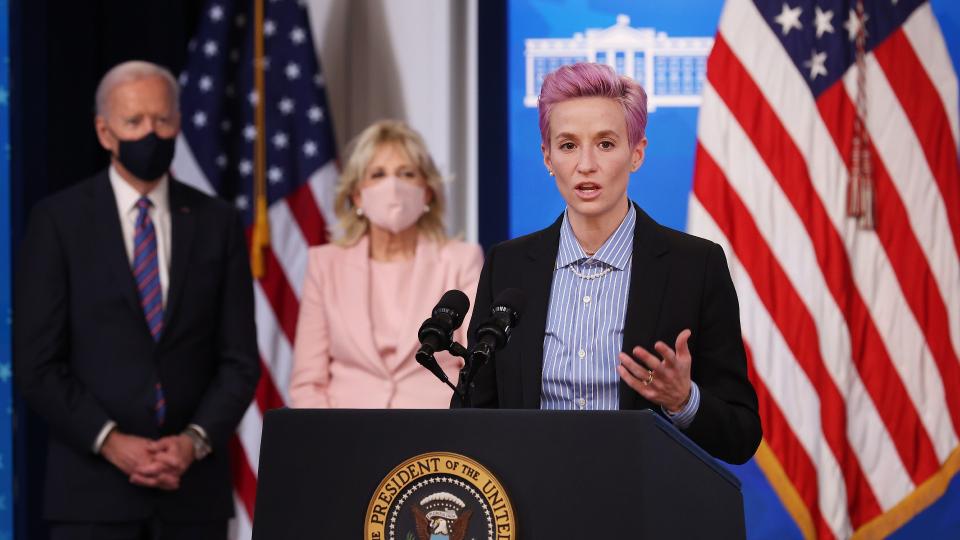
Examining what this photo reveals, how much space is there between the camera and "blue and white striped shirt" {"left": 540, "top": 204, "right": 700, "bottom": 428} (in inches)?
80.1

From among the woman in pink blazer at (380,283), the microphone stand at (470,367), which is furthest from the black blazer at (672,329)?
the woman in pink blazer at (380,283)

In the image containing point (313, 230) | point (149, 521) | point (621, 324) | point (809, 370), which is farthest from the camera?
point (313, 230)

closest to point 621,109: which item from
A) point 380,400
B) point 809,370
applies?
point 380,400

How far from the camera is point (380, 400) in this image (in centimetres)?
352

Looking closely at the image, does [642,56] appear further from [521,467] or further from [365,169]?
[521,467]

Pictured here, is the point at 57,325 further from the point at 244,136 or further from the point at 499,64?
the point at 499,64

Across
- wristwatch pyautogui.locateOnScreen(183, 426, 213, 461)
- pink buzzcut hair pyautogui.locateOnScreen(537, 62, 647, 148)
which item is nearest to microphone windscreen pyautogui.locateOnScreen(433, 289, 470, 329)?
pink buzzcut hair pyautogui.locateOnScreen(537, 62, 647, 148)

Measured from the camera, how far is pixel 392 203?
3.72m

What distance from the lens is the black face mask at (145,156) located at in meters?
3.51

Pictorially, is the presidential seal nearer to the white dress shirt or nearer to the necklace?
the necklace

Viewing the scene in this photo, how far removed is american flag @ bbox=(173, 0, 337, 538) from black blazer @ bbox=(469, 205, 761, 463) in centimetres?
254

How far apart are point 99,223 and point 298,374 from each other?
719mm

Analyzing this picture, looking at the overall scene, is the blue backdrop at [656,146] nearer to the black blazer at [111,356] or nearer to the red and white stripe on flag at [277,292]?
the red and white stripe on flag at [277,292]

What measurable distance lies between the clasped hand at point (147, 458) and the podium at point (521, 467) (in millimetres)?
1692
